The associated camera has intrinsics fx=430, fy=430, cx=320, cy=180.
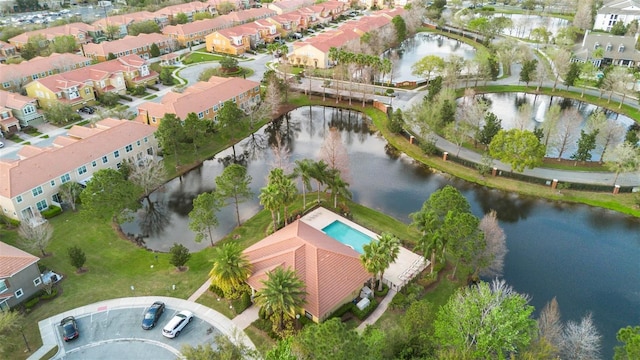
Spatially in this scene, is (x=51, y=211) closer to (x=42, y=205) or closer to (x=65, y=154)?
(x=42, y=205)

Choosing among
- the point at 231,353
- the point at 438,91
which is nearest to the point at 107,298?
the point at 231,353

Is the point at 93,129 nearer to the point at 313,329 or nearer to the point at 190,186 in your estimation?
the point at 190,186

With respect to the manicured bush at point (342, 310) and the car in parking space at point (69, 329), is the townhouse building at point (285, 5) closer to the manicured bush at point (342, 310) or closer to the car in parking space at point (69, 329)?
the manicured bush at point (342, 310)

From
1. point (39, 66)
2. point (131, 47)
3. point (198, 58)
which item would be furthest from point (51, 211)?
point (198, 58)

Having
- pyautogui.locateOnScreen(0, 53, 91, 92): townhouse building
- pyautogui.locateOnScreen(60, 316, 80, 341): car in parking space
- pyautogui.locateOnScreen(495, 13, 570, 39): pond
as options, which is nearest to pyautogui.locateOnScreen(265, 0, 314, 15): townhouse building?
pyautogui.locateOnScreen(495, 13, 570, 39): pond

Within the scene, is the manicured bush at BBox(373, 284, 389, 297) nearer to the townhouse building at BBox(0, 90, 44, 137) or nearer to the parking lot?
the parking lot

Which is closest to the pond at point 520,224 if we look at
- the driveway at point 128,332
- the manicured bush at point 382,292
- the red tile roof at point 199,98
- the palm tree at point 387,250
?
the red tile roof at point 199,98
